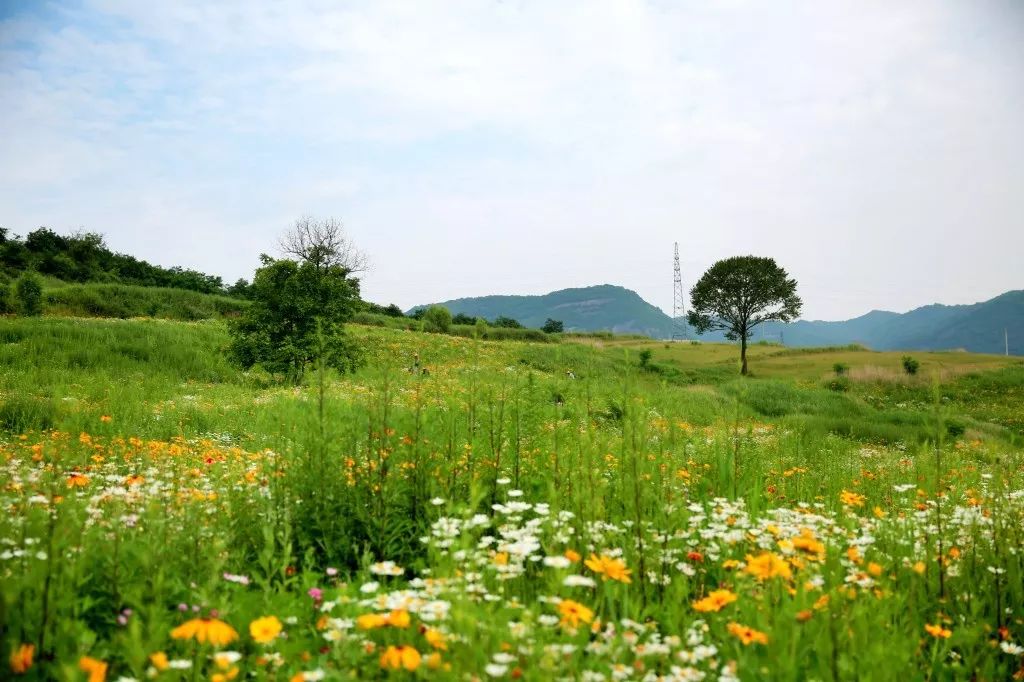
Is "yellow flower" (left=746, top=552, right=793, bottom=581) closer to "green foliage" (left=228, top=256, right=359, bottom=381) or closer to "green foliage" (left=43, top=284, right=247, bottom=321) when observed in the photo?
"green foliage" (left=228, top=256, right=359, bottom=381)

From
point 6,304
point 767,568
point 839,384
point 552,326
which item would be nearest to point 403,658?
point 767,568

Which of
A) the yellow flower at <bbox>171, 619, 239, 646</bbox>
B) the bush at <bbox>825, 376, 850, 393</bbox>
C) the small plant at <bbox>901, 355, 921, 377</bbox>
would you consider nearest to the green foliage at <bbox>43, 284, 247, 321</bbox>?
the bush at <bbox>825, 376, 850, 393</bbox>

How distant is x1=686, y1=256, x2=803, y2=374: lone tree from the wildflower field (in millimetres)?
47195

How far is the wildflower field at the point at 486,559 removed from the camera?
206 cm

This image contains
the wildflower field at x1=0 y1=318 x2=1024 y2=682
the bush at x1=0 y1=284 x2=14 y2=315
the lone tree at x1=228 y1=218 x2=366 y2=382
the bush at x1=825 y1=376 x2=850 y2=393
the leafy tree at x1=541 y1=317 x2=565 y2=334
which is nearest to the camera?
the wildflower field at x1=0 y1=318 x2=1024 y2=682

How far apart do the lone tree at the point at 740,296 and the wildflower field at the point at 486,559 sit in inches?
1858

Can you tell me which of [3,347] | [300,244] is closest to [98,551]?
[3,347]

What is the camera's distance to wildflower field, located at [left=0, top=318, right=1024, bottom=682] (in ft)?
6.76

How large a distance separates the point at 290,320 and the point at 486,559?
60.0 feet

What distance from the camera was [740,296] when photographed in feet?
171

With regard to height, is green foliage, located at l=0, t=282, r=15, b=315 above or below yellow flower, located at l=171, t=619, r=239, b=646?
above

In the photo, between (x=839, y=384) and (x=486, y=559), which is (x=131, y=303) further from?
(x=839, y=384)

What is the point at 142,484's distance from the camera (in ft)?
14.7

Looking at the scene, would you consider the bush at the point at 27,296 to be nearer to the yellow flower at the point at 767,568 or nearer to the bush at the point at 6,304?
the bush at the point at 6,304
